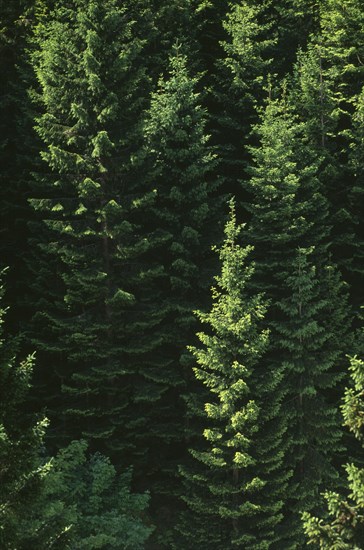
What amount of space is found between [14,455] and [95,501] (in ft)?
29.5

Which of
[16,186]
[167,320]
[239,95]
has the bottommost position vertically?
[167,320]

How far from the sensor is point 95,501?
21.8 m

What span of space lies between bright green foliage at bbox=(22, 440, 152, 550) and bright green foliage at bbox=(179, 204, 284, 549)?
2059 millimetres

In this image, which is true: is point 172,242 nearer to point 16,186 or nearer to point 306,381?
point 306,381

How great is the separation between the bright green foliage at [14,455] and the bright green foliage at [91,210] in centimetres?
1008

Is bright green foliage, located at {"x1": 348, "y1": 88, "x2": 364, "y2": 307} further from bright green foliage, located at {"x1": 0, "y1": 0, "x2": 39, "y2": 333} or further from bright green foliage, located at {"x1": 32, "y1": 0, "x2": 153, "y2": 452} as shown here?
bright green foliage, located at {"x1": 0, "y1": 0, "x2": 39, "y2": 333}

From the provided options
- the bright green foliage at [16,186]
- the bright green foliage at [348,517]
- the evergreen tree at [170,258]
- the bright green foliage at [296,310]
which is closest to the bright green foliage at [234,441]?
the bright green foliage at [296,310]

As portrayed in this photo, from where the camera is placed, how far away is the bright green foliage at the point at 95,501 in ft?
65.5

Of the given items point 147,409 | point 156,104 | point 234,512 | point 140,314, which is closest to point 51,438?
point 147,409

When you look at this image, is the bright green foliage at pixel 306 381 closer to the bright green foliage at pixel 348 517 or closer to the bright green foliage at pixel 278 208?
the bright green foliage at pixel 278 208

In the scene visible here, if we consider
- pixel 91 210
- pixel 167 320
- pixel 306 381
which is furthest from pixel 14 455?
pixel 167 320

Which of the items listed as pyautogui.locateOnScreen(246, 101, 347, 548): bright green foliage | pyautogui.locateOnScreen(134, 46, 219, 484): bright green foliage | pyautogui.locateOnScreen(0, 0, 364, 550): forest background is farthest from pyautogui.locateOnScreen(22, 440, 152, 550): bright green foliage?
pyautogui.locateOnScreen(246, 101, 347, 548): bright green foliage

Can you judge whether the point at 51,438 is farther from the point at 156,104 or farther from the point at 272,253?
the point at 156,104

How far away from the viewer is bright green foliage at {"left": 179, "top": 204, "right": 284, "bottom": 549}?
21766mm
